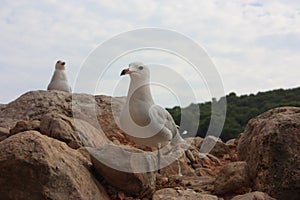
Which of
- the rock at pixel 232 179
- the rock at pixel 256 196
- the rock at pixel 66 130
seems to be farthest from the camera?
the rock at pixel 66 130

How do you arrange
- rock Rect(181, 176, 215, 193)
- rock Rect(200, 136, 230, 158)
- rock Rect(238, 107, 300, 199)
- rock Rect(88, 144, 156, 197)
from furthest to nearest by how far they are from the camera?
rock Rect(200, 136, 230, 158) < rock Rect(181, 176, 215, 193) < rock Rect(88, 144, 156, 197) < rock Rect(238, 107, 300, 199)

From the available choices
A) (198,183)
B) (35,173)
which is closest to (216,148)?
(198,183)

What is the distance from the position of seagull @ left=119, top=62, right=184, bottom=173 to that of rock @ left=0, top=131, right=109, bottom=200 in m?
2.25

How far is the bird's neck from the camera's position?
8.00 meters

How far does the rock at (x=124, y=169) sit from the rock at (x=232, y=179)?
1046mm

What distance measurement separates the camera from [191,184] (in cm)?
705

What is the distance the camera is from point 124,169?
5961 mm

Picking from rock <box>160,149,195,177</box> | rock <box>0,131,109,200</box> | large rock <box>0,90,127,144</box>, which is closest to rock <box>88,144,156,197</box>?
rock <box>0,131,109,200</box>

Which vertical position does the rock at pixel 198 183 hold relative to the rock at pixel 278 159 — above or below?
below

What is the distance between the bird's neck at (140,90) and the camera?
800cm

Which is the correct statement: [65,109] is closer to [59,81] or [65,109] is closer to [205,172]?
[205,172]

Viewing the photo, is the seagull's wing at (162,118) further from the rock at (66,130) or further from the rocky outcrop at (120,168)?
the rock at (66,130)

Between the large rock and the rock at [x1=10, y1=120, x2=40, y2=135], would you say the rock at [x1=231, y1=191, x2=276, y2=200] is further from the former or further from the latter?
the large rock

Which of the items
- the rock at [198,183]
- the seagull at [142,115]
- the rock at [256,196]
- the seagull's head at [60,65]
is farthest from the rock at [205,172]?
the seagull's head at [60,65]
